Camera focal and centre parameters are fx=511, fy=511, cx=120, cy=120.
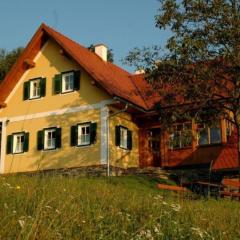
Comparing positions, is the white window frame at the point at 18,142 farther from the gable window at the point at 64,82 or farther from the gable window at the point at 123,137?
the gable window at the point at 123,137

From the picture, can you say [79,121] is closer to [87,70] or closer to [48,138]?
[48,138]

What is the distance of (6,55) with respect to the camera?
4453 cm

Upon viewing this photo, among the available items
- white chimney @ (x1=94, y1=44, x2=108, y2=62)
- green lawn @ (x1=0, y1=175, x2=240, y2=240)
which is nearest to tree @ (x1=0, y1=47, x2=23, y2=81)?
white chimney @ (x1=94, y1=44, x2=108, y2=62)

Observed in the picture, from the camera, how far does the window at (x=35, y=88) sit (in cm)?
2708

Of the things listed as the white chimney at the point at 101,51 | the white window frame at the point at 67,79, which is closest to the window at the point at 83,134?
the white window frame at the point at 67,79

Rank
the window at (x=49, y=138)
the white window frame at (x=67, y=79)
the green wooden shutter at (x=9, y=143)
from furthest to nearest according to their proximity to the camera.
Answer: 1. the green wooden shutter at (x=9, y=143)
2. the white window frame at (x=67, y=79)
3. the window at (x=49, y=138)

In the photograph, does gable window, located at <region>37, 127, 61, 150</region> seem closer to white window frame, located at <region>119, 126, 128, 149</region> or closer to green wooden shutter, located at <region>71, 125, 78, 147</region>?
green wooden shutter, located at <region>71, 125, 78, 147</region>

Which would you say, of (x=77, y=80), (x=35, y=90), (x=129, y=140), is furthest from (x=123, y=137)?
(x=35, y=90)

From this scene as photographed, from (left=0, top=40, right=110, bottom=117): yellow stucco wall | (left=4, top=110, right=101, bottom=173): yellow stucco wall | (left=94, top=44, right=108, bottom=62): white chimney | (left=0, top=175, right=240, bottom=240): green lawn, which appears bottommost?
(left=0, top=175, right=240, bottom=240): green lawn

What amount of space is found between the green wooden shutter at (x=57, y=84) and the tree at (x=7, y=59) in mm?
16620

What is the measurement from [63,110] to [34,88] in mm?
2698

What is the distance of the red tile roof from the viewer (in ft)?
82.7

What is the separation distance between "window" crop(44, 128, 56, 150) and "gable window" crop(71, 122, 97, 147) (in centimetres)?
131

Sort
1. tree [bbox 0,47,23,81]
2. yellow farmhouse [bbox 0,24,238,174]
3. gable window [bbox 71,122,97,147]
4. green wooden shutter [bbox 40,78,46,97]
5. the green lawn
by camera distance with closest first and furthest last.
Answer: the green lawn
yellow farmhouse [bbox 0,24,238,174]
gable window [bbox 71,122,97,147]
green wooden shutter [bbox 40,78,46,97]
tree [bbox 0,47,23,81]
